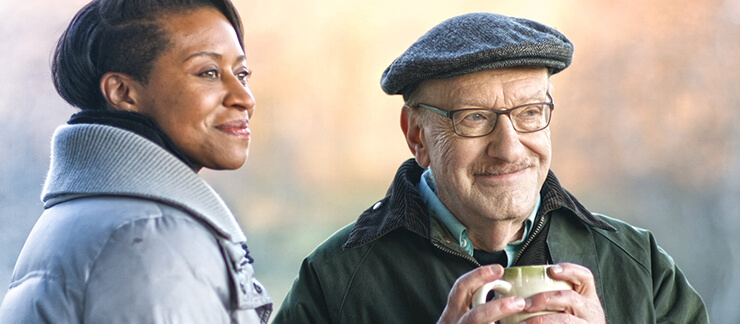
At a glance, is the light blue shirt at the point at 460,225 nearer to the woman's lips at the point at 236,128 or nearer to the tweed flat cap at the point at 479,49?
the tweed flat cap at the point at 479,49

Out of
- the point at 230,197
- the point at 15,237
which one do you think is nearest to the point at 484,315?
the point at 230,197

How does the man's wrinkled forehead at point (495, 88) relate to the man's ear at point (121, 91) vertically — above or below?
below

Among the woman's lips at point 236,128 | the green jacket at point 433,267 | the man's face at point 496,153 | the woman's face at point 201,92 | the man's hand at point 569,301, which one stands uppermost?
the woman's face at point 201,92

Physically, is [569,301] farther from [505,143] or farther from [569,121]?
[569,121]

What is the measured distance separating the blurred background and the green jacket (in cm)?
147

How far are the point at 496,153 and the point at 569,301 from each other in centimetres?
46

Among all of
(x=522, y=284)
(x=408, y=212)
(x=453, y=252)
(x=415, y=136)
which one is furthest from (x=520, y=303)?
(x=415, y=136)

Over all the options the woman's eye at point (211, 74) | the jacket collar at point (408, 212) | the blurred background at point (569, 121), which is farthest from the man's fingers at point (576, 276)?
the blurred background at point (569, 121)

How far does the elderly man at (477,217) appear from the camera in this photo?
1.70 m

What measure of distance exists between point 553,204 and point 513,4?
1.85 m

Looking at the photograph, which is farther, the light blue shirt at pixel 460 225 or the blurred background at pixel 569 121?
the blurred background at pixel 569 121

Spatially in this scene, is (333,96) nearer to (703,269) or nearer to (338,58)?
(338,58)

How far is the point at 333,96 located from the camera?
3395mm

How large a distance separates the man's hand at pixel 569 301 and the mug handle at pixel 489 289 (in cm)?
4
